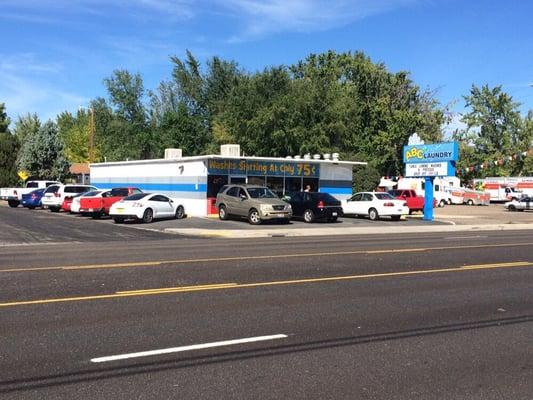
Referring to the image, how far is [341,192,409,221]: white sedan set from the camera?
1276 inches

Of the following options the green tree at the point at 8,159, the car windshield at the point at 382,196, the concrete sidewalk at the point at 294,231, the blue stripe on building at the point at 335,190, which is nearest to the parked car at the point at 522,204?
the blue stripe on building at the point at 335,190

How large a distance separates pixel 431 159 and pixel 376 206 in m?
4.48

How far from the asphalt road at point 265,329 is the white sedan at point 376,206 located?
64.0 ft

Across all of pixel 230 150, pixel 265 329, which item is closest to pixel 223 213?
pixel 230 150

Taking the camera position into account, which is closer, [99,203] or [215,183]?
[99,203]

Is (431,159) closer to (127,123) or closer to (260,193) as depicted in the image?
(260,193)

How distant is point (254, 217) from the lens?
90.6ft

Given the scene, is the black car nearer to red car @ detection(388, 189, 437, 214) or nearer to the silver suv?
the silver suv

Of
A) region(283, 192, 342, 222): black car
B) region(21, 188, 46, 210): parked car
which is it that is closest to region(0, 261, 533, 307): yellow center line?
region(283, 192, 342, 222): black car

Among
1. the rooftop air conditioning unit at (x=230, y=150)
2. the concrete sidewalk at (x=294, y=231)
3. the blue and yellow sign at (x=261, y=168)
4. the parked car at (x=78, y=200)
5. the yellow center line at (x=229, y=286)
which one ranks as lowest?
the concrete sidewalk at (x=294, y=231)

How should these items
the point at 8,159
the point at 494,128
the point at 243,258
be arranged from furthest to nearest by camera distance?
the point at 494,128 < the point at 8,159 < the point at 243,258

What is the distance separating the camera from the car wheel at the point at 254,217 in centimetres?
2745

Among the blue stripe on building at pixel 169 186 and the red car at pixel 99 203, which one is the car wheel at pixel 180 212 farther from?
the red car at pixel 99 203

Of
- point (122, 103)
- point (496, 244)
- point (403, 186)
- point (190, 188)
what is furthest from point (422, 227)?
point (122, 103)
